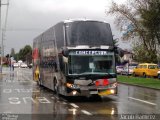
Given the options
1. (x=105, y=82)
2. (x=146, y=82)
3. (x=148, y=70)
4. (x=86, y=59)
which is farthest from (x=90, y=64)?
(x=148, y=70)

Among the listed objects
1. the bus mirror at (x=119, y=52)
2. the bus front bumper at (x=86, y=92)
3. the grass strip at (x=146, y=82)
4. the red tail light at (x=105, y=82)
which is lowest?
the grass strip at (x=146, y=82)

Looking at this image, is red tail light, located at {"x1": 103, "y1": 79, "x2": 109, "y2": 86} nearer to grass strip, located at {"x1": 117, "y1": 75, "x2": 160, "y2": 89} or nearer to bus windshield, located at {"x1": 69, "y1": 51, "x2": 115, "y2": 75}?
bus windshield, located at {"x1": 69, "y1": 51, "x2": 115, "y2": 75}

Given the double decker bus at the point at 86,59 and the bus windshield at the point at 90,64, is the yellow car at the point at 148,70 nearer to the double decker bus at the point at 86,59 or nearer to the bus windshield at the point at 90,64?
the double decker bus at the point at 86,59

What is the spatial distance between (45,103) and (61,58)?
8.39 ft

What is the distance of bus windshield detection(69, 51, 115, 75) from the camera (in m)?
19.0

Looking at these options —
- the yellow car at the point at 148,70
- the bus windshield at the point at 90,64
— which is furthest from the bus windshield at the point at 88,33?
the yellow car at the point at 148,70

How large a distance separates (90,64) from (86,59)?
0.28 metres

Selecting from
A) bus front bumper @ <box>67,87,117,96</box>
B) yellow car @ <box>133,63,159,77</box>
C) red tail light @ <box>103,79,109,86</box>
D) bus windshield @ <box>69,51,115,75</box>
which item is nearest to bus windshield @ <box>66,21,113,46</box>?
bus windshield @ <box>69,51,115,75</box>

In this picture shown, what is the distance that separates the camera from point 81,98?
21.4 meters

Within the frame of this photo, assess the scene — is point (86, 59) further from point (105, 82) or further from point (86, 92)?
point (86, 92)

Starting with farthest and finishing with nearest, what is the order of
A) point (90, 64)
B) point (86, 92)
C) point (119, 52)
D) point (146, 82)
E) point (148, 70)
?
point (148, 70)
point (146, 82)
point (119, 52)
point (90, 64)
point (86, 92)

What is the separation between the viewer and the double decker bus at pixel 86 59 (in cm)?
1892

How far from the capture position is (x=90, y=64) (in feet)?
62.9

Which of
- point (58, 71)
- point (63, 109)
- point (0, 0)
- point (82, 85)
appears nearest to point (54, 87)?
point (58, 71)
